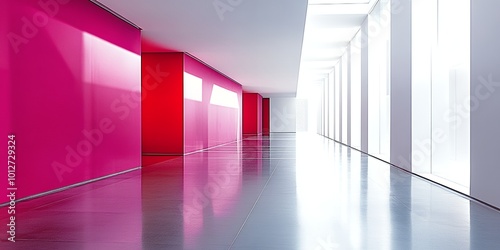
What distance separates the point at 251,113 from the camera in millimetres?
41406

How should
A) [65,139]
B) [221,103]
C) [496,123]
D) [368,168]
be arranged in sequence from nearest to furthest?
[496,123]
[65,139]
[368,168]
[221,103]

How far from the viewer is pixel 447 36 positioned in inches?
402

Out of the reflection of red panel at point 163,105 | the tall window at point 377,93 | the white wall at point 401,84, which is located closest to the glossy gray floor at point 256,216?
the white wall at point 401,84

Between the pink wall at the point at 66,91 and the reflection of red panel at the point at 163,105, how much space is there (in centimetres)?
469

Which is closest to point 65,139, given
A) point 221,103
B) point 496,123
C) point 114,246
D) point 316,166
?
point 114,246

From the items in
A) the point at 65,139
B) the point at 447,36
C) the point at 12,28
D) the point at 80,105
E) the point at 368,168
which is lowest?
the point at 368,168

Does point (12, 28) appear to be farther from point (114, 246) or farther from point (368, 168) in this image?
point (368, 168)

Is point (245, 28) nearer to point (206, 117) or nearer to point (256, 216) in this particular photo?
point (256, 216)

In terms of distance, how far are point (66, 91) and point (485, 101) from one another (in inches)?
288

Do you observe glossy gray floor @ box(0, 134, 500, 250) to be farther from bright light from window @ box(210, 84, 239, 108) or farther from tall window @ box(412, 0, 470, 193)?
bright light from window @ box(210, 84, 239, 108)

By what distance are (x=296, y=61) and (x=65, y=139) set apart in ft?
40.2

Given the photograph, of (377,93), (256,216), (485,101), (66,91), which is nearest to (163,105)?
(66,91)

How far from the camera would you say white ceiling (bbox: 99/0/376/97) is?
9.44 metres

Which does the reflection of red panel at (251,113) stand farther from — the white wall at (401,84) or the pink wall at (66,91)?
the pink wall at (66,91)
